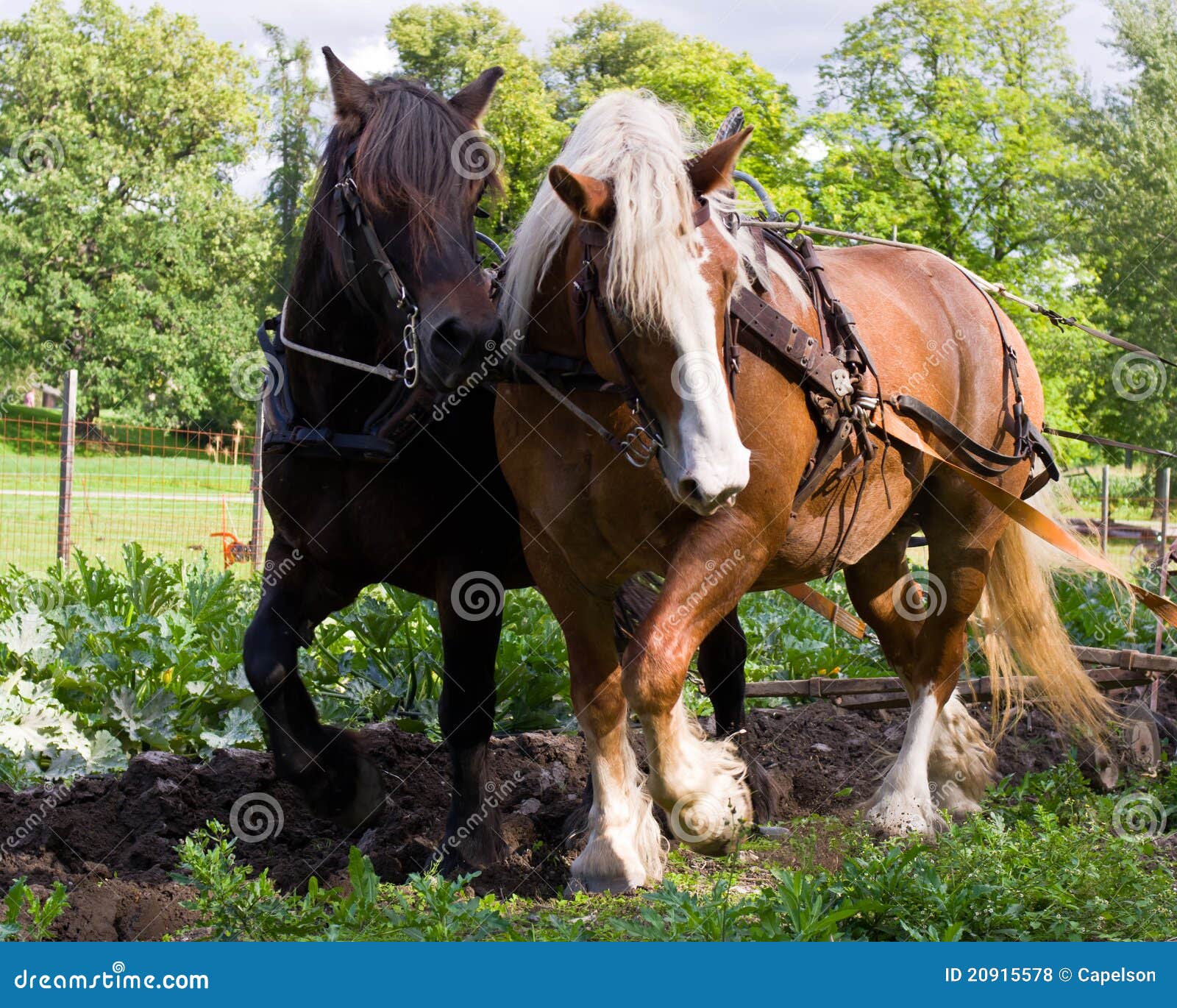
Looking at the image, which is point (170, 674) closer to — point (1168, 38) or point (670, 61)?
point (670, 61)

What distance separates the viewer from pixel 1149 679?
5.40 m

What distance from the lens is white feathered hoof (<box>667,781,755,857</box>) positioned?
325 cm

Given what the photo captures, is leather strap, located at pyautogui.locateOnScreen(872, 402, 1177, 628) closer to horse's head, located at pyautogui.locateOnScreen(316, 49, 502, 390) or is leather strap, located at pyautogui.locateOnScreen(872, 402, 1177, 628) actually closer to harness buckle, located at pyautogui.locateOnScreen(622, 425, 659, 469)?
harness buckle, located at pyautogui.locateOnScreen(622, 425, 659, 469)

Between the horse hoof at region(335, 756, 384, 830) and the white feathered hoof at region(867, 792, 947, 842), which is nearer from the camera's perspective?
the horse hoof at region(335, 756, 384, 830)

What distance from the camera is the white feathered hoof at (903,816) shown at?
4.32 m

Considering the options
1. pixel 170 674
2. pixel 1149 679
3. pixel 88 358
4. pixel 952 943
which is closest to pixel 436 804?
pixel 170 674

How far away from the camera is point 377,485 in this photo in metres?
3.78

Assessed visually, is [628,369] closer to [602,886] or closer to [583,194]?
[583,194]

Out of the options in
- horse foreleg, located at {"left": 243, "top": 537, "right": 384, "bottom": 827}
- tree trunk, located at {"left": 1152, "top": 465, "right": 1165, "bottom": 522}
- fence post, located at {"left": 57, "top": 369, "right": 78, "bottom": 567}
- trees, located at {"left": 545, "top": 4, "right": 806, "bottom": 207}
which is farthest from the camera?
tree trunk, located at {"left": 1152, "top": 465, "right": 1165, "bottom": 522}

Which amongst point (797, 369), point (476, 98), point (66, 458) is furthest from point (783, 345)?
point (66, 458)

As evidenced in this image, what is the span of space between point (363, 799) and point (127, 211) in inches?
1031

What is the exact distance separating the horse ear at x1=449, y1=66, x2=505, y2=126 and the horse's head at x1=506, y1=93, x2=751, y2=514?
656mm
